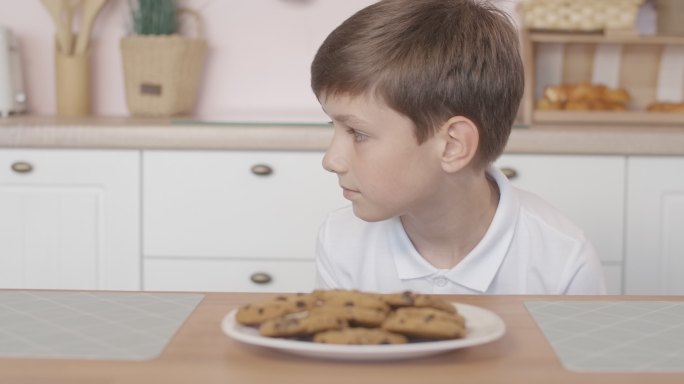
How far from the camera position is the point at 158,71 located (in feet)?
8.46

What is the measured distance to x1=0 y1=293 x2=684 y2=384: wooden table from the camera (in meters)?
0.77

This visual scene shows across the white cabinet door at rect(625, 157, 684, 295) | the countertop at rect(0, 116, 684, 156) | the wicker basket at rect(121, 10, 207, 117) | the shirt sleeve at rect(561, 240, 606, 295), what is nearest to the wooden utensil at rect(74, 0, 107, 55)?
the wicker basket at rect(121, 10, 207, 117)

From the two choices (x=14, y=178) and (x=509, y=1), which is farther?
(x=509, y=1)

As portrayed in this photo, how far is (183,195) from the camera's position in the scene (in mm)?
2312

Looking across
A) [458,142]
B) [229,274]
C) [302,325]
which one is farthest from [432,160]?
[229,274]

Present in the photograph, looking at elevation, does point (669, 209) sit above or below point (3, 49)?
below

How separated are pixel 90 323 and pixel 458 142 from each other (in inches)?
23.9

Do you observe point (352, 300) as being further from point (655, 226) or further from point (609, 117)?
point (609, 117)

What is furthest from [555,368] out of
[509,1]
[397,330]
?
[509,1]

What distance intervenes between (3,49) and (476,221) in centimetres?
154

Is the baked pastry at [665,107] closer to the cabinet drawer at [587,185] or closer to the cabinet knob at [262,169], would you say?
the cabinet drawer at [587,185]

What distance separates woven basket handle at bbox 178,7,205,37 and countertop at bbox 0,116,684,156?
0.49 meters

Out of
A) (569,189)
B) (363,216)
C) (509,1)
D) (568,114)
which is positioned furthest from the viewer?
(509,1)

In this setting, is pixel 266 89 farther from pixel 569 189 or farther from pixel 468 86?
pixel 468 86
